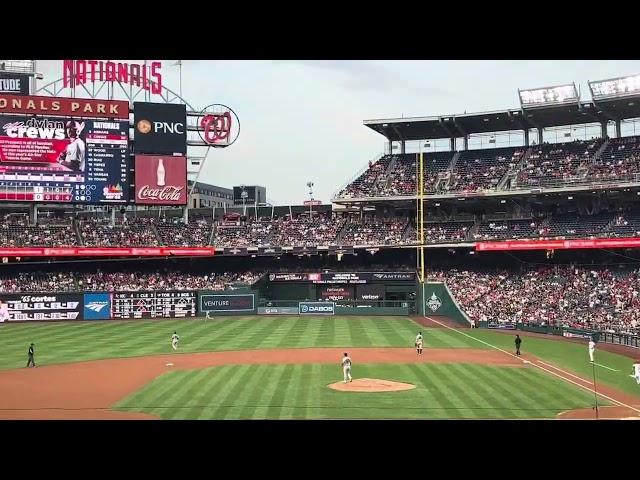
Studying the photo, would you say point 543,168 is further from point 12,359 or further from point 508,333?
point 12,359

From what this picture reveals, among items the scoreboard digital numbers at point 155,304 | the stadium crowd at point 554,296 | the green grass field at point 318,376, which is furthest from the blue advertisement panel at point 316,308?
the stadium crowd at point 554,296

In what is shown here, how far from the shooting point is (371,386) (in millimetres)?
19812

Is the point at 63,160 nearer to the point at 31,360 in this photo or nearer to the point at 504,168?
the point at 31,360

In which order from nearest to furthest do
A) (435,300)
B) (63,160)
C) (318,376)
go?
1. (318,376)
2. (435,300)
3. (63,160)

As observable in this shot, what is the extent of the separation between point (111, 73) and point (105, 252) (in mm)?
13585

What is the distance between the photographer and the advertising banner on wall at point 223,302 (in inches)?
1753

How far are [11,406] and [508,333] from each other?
2621 centimetres

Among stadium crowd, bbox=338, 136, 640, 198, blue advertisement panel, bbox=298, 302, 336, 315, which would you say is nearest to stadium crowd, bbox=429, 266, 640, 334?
stadium crowd, bbox=338, 136, 640, 198

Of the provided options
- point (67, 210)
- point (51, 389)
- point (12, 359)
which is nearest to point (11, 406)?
point (51, 389)

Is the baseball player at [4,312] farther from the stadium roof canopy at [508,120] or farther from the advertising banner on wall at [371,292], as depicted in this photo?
the stadium roof canopy at [508,120]

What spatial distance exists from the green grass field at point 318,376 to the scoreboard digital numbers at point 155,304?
5.50m

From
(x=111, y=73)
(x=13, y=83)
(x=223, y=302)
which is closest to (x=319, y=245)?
(x=223, y=302)

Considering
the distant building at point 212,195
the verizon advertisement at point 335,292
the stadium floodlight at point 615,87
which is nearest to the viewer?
the stadium floodlight at point 615,87

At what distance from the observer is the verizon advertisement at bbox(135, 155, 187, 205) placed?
1858 inches
